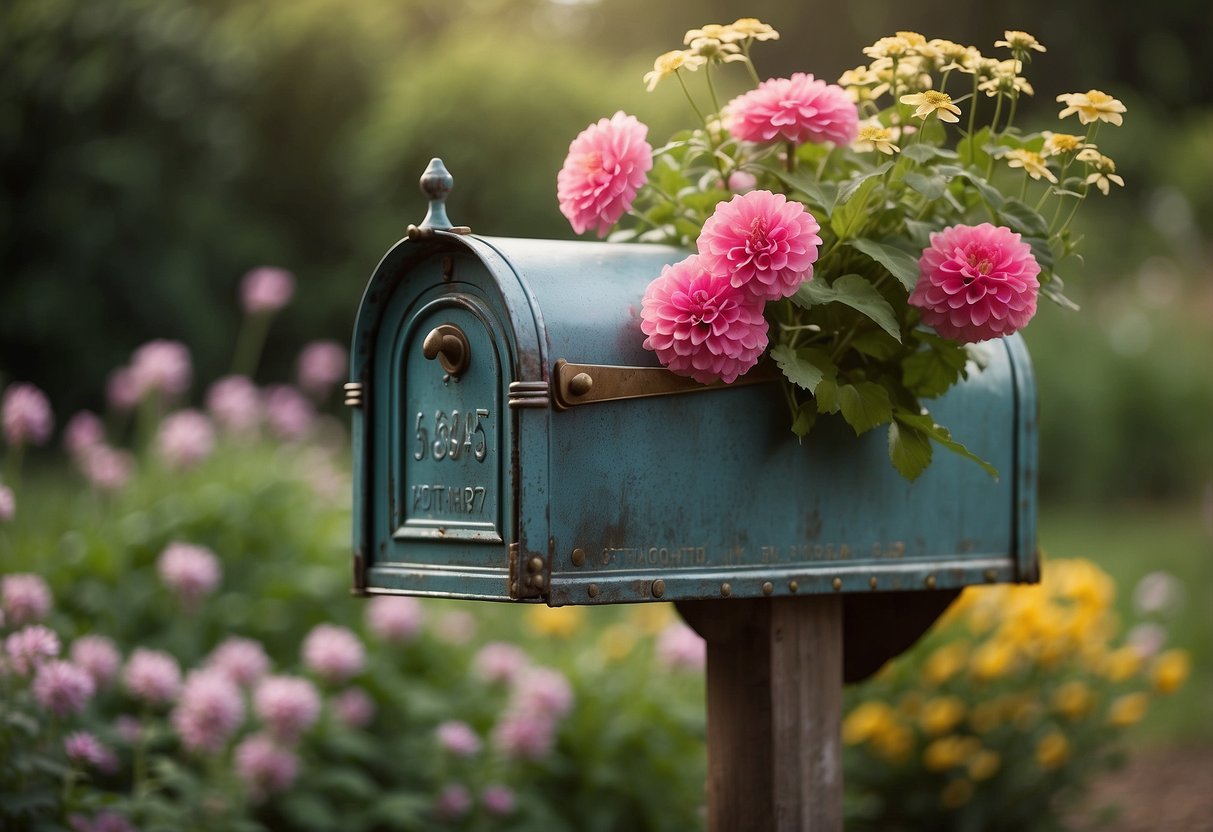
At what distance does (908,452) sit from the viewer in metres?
2.16

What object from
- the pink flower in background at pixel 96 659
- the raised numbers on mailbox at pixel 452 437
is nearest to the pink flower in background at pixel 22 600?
the pink flower in background at pixel 96 659

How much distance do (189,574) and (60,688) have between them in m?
0.95

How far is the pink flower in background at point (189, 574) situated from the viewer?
11.4 feet

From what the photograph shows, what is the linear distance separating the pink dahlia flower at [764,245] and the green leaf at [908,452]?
29 centimetres

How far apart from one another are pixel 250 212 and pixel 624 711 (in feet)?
27.5

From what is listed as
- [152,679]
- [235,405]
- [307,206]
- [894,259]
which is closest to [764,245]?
[894,259]

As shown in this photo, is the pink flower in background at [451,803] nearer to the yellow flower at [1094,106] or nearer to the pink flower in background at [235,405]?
the pink flower in background at [235,405]

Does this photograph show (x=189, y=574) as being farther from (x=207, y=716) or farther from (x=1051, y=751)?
(x=1051, y=751)

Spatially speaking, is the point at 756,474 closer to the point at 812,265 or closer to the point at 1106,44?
the point at 812,265

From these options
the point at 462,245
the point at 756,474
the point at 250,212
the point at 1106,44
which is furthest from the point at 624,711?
the point at 1106,44

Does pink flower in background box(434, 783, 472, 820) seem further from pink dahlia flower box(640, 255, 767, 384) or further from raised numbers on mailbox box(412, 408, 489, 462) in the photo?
pink dahlia flower box(640, 255, 767, 384)

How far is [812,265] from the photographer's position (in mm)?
2148

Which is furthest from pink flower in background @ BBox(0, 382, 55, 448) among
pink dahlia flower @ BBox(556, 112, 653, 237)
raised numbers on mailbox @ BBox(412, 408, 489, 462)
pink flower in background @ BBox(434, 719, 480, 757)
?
pink dahlia flower @ BBox(556, 112, 653, 237)

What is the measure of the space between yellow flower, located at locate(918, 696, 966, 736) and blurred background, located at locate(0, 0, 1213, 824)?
3383mm
